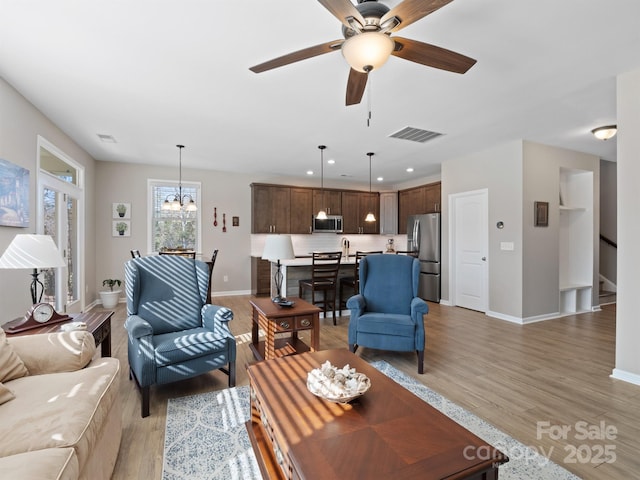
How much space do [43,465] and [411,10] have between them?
2.41m

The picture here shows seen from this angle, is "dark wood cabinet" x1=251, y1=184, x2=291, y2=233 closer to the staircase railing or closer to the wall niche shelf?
the wall niche shelf

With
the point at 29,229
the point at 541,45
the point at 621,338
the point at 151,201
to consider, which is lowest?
the point at 621,338

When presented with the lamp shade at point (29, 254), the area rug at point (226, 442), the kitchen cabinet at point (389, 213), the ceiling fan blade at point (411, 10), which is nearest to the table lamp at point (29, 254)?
the lamp shade at point (29, 254)

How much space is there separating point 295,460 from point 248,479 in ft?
2.35

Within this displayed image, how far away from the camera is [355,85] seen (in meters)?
2.31

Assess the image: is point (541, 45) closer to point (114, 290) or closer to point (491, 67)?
point (491, 67)

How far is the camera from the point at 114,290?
595cm

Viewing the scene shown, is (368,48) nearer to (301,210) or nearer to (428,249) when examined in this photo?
(428,249)

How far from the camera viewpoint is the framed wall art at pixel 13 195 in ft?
9.21

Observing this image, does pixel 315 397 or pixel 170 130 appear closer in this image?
pixel 315 397

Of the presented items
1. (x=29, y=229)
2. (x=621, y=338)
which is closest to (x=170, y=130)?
(x=29, y=229)

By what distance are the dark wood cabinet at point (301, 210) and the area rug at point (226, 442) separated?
493 cm

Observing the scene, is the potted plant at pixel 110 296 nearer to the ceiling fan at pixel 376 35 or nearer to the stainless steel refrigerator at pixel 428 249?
the ceiling fan at pixel 376 35

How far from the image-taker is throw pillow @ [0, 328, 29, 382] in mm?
1562
